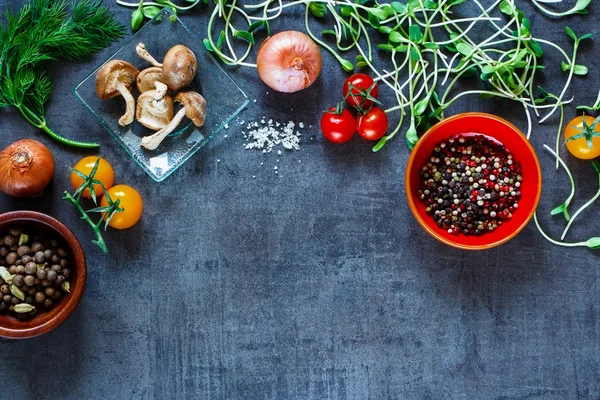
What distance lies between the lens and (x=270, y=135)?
64.0 inches

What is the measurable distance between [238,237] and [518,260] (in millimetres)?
660

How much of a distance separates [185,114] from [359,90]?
0.39m

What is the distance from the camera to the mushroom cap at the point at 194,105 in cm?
151

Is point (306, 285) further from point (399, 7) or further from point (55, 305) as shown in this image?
point (399, 7)

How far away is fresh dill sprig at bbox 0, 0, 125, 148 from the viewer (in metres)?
1.56

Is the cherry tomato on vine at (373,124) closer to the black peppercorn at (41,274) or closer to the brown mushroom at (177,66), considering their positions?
the brown mushroom at (177,66)

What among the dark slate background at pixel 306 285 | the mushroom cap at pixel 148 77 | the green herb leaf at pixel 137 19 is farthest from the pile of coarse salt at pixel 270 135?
the green herb leaf at pixel 137 19

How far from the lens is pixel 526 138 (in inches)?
62.4

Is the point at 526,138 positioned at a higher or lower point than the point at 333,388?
higher

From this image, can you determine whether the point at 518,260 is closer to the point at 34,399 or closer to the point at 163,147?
the point at 163,147

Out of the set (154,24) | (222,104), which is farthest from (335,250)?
(154,24)

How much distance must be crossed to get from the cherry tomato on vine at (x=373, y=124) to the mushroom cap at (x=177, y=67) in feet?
1.30

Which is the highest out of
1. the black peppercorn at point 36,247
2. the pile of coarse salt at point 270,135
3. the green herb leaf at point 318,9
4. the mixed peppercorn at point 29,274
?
the green herb leaf at point 318,9

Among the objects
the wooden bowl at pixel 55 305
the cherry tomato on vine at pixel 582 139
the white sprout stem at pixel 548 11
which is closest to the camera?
the wooden bowl at pixel 55 305
